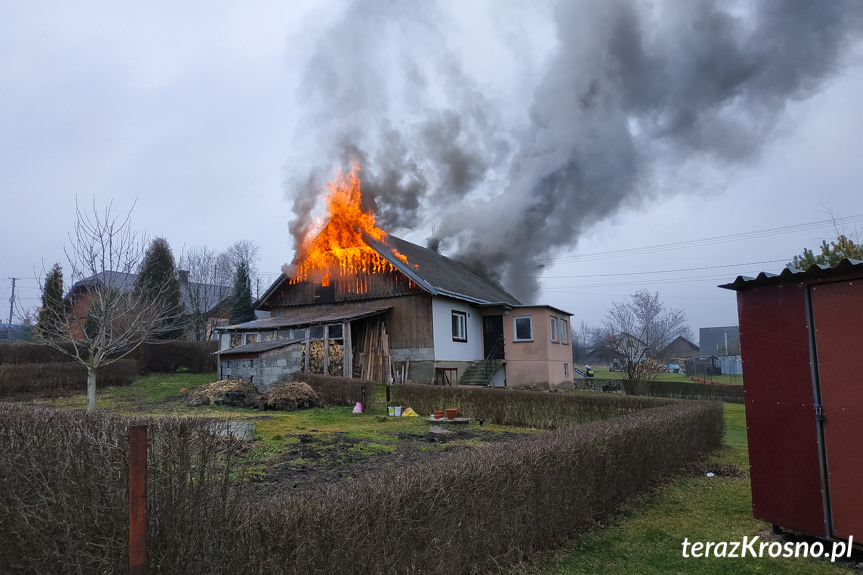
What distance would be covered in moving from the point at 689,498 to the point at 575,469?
284cm

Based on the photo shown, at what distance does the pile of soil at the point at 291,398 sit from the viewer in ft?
54.7

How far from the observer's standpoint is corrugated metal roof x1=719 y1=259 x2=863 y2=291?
16.3 ft

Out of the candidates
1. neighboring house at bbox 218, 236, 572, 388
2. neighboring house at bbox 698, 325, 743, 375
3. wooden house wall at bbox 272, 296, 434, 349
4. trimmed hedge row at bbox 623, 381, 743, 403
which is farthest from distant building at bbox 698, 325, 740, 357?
wooden house wall at bbox 272, 296, 434, 349

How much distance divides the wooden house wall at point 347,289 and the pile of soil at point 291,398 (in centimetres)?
819

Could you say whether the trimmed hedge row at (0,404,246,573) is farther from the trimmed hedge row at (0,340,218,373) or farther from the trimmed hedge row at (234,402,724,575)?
the trimmed hedge row at (0,340,218,373)

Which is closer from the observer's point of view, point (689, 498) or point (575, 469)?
point (575, 469)

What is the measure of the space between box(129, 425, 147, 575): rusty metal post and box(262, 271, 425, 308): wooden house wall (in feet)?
70.1

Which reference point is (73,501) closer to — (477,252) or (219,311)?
(477,252)

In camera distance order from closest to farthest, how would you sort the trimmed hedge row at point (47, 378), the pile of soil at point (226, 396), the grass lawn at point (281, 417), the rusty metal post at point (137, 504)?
the rusty metal post at point (137, 504) → the grass lawn at point (281, 417) → the pile of soil at point (226, 396) → the trimmed hedge row at point (47, 378)

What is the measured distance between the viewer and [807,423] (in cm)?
528

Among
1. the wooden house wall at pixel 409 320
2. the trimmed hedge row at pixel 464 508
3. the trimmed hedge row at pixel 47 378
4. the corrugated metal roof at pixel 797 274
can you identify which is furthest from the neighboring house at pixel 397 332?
the corrugated metal roof at pixel 797 274

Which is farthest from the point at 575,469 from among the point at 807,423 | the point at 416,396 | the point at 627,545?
the point at 416,396

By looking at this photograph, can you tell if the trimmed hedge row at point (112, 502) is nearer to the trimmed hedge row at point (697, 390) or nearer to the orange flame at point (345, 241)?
the orange flame at point (345, 241)

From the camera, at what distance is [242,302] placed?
131ft
